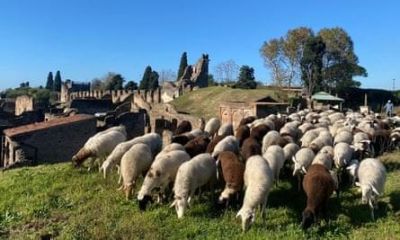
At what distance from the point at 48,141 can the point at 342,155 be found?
577 inches

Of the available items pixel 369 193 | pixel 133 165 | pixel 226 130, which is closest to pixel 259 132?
pixel 226 130

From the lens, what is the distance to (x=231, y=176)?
10211mm

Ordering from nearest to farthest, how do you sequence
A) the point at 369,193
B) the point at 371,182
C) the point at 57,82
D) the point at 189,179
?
the point at 369,193, the point at 371,182, the point at 189,179, the point at 57,82

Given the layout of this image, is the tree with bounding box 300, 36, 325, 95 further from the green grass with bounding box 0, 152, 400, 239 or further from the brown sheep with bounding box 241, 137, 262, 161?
the green grass with bounding box 0, 152, 400, 239

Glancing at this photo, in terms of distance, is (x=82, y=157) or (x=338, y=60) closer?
(x=82, y=157)

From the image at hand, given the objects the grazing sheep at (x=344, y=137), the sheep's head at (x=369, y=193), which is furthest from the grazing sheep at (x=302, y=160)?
the grazing sheep at (x=344, y=137)

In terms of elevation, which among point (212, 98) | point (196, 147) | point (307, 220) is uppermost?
point (212, 98)

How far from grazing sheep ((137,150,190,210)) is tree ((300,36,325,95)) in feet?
143

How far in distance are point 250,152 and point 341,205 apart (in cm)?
265

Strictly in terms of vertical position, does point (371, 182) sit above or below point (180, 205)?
above

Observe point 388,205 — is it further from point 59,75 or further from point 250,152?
point 59,75

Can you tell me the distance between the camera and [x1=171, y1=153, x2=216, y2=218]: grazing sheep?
32.0ft

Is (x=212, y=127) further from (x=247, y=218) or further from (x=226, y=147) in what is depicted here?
(x=247, y=218)

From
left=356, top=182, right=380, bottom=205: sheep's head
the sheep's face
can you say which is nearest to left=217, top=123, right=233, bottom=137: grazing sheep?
left=356, top=182, right=380, bottom=205: sheep's head
